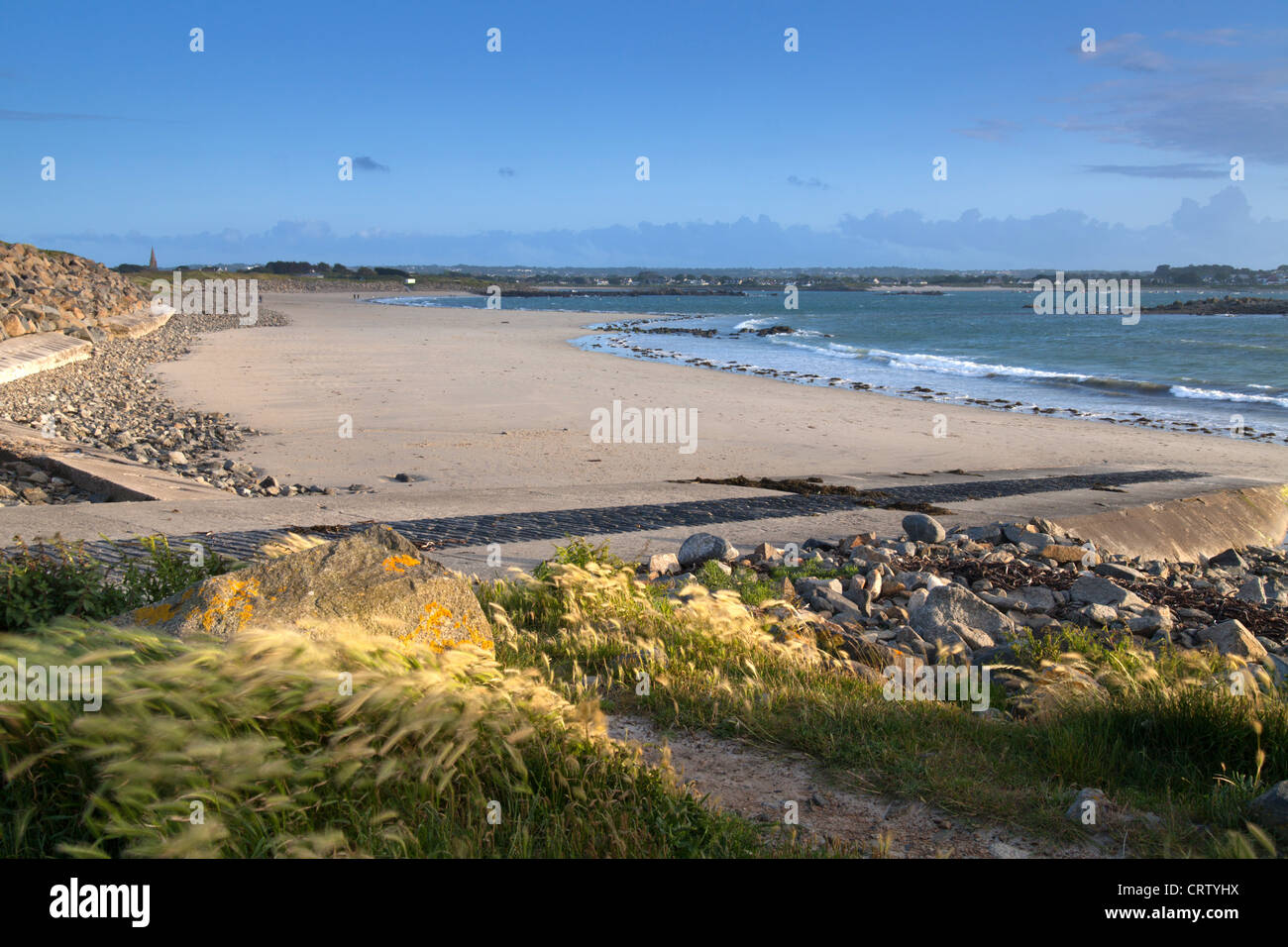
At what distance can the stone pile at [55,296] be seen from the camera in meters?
28.7

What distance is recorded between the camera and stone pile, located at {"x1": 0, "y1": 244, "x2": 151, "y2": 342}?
2873 centimetres

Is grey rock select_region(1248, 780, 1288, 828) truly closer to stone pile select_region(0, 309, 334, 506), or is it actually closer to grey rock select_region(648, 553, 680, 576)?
grey rock select_region(648, 553, 680, 576)

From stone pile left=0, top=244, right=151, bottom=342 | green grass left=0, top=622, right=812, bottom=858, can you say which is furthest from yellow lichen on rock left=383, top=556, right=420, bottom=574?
stone pile left=0, top=244, right=151, bottom=342

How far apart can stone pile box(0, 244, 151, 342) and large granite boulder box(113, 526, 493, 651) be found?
85.4 feet

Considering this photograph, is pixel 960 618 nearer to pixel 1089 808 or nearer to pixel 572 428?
pixel 1089 808

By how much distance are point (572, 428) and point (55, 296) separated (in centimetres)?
2798

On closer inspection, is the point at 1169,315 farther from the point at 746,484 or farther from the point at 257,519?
the point at 257,519

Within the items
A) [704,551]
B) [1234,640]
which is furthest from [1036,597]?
[704,551]

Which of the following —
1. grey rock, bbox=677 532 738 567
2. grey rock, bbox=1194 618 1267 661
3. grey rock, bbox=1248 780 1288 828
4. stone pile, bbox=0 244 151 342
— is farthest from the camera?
stone pile, bbox=0 244 151 342

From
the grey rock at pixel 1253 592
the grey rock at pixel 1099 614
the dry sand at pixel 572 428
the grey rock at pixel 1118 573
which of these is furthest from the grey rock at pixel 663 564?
the grey rock at pixel 1253 592

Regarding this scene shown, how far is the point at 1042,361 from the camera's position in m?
42.2
